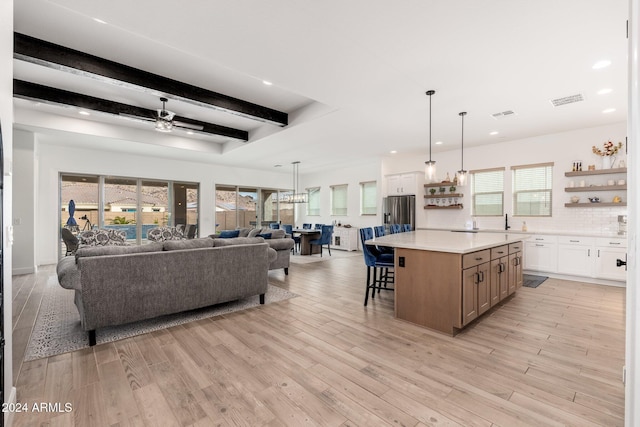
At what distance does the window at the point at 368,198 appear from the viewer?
31.5ft

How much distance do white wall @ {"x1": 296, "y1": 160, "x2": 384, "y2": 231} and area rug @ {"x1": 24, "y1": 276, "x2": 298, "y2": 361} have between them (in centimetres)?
568

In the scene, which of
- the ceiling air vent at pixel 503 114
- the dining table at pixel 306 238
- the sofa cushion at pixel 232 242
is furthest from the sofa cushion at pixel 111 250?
the ceiling air vent at pixel 503 114

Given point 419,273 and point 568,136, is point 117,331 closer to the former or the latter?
point 419,273

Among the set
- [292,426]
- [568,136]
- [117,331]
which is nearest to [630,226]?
[292,426]

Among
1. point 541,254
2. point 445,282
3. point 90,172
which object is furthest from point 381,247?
point 90,172

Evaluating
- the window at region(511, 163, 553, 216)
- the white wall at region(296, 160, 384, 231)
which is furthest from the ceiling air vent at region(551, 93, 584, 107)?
the white wall at region(296, 160, 384, 231)

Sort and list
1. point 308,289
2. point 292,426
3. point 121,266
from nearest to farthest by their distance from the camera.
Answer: point 292,426
point 121,266
point 308,289

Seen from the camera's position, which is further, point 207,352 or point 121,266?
point 121,266

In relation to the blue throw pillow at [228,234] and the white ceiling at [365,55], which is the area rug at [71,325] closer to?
the white ceiling at [365,55]

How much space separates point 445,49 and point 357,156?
17.6 feet

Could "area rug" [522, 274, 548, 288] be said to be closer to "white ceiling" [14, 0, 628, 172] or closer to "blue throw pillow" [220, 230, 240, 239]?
"white ceiling" [14, 0, 628, 172]

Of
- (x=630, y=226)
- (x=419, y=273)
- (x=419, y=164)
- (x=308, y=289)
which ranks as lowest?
(x=308, y=289)

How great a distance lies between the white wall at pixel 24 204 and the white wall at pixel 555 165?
30.7ft

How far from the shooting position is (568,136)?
571cm
